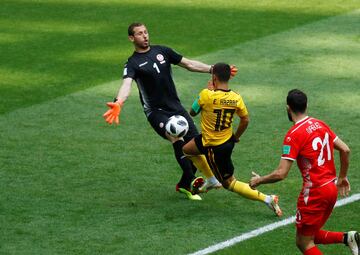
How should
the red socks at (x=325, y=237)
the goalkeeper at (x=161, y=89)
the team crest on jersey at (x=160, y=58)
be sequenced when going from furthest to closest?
the team crest on jersey at (x=160, y=58), the goalkeeper at (x=161, y=89), the red socks at (x=325, y=237)

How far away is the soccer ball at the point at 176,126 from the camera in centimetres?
1146

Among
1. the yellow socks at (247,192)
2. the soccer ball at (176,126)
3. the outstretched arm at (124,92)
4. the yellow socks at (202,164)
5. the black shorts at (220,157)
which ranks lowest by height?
the yellow socks at (247,192)

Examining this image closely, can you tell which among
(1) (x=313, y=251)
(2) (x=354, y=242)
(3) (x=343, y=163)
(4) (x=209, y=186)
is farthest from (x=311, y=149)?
(4) (x=209, y=186)

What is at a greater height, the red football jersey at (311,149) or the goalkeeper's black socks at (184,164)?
the red football jersey at (311,149)

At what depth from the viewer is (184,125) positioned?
11539mm

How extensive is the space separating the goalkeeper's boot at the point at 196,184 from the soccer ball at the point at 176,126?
547mm

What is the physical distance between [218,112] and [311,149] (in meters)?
2.01

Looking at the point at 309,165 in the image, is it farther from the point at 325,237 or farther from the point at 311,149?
the point at 325,237

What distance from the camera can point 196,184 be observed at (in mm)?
11477

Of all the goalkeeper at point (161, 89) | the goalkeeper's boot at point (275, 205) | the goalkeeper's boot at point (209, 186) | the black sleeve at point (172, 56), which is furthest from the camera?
the black sleeve at point (172, 56)

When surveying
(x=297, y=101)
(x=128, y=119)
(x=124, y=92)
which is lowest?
(x=128, y=119)

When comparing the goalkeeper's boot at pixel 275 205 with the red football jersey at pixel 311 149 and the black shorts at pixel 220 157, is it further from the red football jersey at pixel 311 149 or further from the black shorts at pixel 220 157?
the red football jersey at pixel 311 149

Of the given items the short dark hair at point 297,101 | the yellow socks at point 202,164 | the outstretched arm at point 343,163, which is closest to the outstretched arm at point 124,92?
the yellow socks at point 202,164

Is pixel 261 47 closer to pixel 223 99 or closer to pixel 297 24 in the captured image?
pixel 297 24
